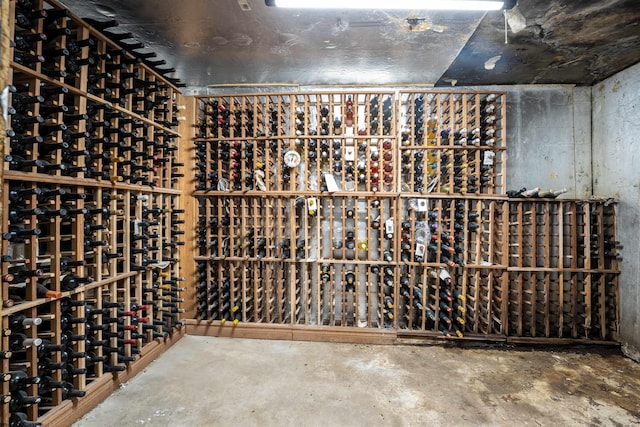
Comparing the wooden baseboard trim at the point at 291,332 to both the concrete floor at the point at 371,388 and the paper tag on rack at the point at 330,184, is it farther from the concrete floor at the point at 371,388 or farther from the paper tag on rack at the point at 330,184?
the paper tag on rack at the point at 330,184

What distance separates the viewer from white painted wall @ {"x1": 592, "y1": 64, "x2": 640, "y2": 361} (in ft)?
8.91

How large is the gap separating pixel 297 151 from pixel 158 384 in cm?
266

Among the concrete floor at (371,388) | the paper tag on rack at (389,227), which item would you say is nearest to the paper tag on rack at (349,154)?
the paper tag on rack at (389,227)

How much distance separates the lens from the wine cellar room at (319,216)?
180cm

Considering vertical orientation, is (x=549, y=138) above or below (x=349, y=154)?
above

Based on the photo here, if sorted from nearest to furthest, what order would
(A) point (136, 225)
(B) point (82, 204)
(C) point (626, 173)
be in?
1. (B) point (82, 204)
2. (A) point (136, 225)
3. (C) point (626, 173)

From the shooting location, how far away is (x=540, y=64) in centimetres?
286

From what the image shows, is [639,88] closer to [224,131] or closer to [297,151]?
[297,151]

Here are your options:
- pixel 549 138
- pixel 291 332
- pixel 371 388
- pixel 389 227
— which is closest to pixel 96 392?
pixel 291 332

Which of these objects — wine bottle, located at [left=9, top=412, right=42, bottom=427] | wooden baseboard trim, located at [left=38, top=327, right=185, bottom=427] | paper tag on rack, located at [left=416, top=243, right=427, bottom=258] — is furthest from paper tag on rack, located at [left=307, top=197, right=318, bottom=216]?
wine bottle, located at [left=9, top=412, right=42, bottom=427]

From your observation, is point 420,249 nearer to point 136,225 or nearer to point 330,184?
point 330,184

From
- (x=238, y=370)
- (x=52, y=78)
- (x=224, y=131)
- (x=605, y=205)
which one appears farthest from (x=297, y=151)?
(x=605, y=205)

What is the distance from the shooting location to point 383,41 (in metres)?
2.48

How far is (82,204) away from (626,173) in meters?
5.03
